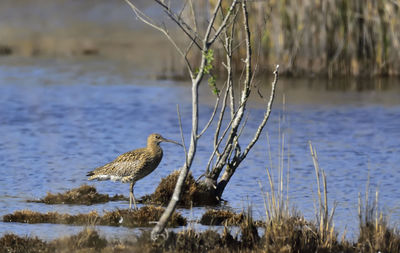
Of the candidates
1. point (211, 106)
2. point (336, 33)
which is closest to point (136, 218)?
point (211, 106)

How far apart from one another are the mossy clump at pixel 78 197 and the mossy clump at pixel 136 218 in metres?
1.41

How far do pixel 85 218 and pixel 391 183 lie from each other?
5071 millimetres

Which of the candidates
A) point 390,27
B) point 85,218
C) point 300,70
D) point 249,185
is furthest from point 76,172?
point 300,70

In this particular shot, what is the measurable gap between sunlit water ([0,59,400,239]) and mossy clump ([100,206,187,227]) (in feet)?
0.84

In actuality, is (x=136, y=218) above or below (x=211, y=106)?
below

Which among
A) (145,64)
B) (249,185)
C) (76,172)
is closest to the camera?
(249,185)

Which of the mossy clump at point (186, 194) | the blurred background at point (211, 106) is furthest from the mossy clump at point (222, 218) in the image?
the mossy clump at point (186, 194)

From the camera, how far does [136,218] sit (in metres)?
10.2

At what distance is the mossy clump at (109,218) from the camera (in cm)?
1006

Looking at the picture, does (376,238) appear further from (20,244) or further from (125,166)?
(125,166)

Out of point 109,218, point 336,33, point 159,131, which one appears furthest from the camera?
point 336,33

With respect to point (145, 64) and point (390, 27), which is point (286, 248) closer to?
point (390, 27)

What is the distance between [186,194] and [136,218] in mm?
1429

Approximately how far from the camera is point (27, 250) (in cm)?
864
